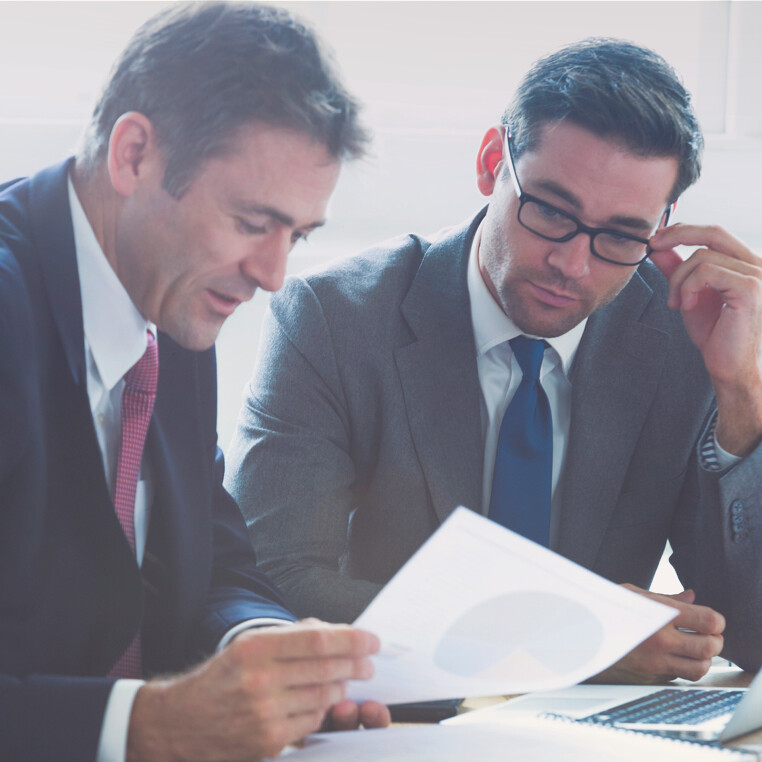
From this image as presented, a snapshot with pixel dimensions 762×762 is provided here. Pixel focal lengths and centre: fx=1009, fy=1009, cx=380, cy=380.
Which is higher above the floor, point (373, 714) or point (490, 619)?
point (490, 619)

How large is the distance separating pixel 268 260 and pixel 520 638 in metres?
0.50

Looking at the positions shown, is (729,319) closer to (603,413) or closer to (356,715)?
(603,413)

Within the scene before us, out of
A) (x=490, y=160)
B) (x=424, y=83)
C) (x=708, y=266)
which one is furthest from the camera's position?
(x=424, y=83)

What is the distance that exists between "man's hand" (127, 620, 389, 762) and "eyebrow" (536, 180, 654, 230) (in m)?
0.86

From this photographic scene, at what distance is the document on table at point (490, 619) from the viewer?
2.74 ft

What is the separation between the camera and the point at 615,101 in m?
1.53

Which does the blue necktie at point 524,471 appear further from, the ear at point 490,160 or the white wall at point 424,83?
the white wall at point 424,83

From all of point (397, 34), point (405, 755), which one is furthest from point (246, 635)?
point (397, 34)

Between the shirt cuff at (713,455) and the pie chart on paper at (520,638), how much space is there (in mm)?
724

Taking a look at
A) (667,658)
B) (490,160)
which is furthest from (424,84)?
(667,658)

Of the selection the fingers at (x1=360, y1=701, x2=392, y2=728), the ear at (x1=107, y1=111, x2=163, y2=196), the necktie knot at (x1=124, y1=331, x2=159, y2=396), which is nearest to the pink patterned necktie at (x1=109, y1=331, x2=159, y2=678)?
the necktie knot at (x1=124, y1=331, x2=159, y2=396)

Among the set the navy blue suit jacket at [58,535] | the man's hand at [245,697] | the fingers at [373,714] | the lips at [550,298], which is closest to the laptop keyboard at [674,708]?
the fingers at [373,714]

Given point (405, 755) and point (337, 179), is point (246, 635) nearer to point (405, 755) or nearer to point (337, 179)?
point (405, 755)

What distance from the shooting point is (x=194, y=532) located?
1205 millimetres
